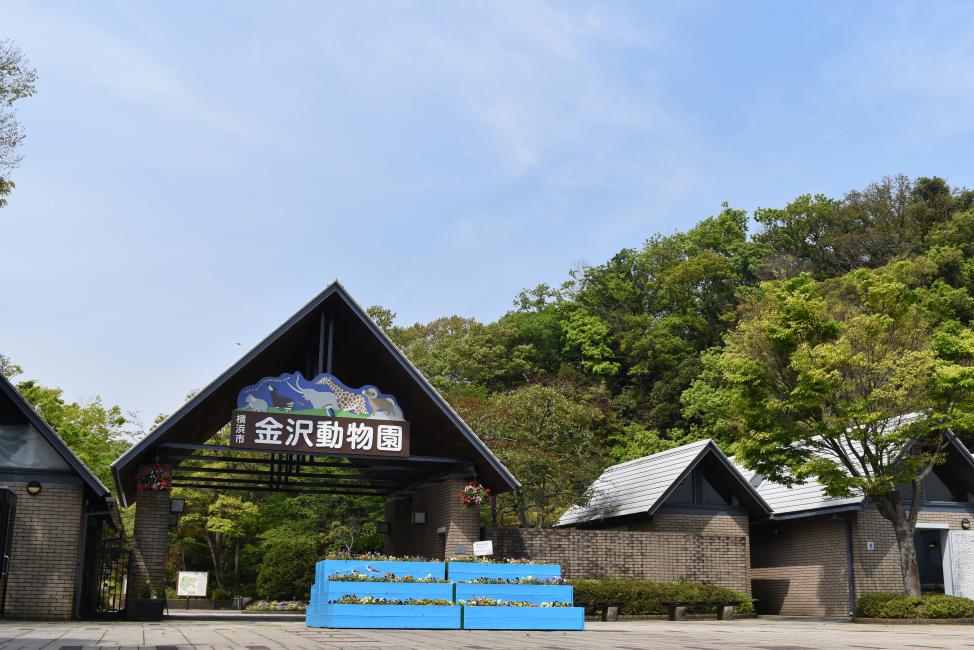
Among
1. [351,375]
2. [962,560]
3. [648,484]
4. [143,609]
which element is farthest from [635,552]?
[143,609]

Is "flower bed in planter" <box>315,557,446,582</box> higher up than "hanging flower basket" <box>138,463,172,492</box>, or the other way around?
"hanging flower basket" <box>138,463,172,492</box>

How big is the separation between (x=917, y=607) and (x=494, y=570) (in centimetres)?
1099

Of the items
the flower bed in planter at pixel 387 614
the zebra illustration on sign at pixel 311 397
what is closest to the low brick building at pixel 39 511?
the zebra illustration on sign at pixel 311 397

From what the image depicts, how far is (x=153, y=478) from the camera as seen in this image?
18641 mm

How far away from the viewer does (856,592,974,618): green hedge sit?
21.3 meters

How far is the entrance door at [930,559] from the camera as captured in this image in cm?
2609

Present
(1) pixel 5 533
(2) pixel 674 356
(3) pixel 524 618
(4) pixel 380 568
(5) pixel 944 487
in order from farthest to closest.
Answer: (2) pixel 674 356, (5) pixel 944 487, (4) pixel 380 568, (3) pixel 524 618, (1) pixel 5 533

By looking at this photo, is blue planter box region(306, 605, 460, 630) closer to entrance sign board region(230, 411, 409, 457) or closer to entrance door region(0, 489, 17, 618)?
entrance sign board region(230, 411, 409, 457)

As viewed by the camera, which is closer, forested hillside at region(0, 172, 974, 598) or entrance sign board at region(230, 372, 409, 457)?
entrance sign board at region(230, 372, 409, 457)

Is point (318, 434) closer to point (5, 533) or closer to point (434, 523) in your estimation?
point (434, 523)

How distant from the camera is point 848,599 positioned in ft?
81.6

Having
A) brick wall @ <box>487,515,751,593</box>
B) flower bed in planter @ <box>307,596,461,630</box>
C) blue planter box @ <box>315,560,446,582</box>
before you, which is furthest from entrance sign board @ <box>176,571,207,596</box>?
flower bed in planter @ <box>307,596,461,630</box>

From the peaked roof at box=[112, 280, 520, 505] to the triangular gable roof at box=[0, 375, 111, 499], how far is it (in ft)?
1.70

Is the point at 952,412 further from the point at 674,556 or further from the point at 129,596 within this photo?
the point at 129,596
